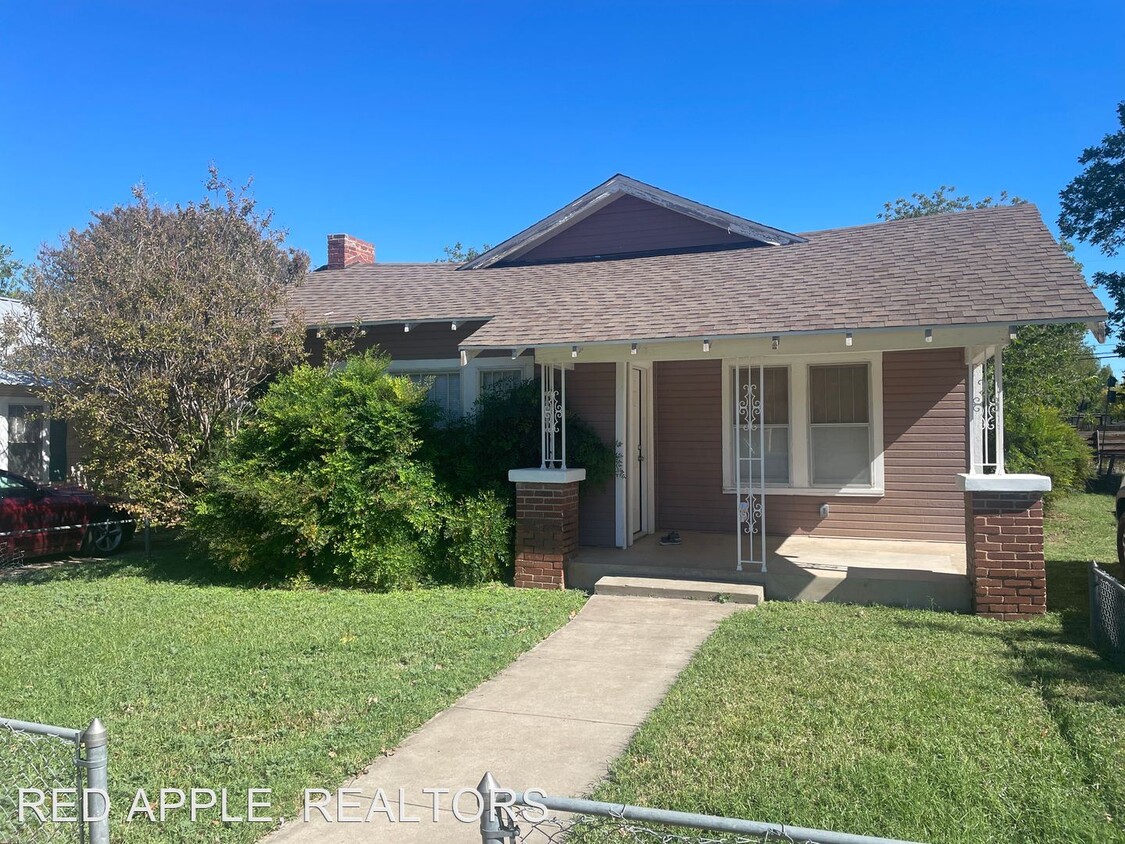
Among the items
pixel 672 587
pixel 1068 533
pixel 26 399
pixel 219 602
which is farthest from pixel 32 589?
pixel 1068 533

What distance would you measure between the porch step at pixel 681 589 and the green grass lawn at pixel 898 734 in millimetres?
970

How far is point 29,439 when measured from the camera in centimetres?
1389

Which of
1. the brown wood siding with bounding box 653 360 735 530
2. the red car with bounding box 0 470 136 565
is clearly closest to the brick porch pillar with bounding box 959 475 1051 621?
the brown wood siding with bounding box 653 360 735 530

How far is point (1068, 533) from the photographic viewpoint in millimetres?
12391

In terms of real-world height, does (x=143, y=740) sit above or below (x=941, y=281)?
below

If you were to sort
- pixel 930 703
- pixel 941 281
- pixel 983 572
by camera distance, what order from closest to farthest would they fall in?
pixel 930 703 → pixel 983 572 → pixel 941 281

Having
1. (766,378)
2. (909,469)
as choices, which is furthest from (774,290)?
(909,469)

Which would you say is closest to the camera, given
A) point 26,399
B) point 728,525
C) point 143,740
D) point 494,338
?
point 143,740

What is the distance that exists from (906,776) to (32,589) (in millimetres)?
9518

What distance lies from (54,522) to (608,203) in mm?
9465

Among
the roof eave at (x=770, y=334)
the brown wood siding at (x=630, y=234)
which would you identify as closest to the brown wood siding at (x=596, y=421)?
the roof eave at (x=770, y=334)

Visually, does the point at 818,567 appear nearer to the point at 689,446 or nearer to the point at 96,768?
the point at 689,446

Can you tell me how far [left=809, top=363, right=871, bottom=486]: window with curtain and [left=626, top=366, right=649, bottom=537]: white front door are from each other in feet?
7.07

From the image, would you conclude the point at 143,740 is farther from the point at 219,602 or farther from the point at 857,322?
the point at 857,322
